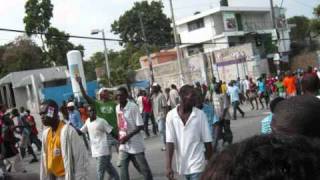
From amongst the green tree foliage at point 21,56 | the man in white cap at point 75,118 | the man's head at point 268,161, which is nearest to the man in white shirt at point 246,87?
the man in white cap at point 75,118

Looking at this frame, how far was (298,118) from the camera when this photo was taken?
2865 millimetres

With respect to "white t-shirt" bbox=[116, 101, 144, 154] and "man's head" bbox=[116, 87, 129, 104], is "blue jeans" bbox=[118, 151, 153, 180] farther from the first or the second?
"man's head" bbox=[116, 87, 129, 104]

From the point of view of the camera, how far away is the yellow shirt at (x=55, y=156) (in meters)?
6.34

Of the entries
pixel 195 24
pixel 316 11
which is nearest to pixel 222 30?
pixel 195 24

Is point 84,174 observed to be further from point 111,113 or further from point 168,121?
point 111,113

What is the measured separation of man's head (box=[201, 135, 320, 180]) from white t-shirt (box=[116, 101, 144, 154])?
7.11 metres

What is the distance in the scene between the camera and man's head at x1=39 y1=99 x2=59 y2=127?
6.41 meters

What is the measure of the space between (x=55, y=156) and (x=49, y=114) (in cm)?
44

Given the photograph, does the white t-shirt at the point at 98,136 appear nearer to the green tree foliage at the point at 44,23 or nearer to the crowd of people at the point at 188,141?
the crowd of people at the point at 188,141

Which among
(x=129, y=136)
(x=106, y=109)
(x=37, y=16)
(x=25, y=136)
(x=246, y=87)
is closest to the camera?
(x=129, y=136)

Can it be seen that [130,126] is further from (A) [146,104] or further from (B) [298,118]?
(A) [146,104]

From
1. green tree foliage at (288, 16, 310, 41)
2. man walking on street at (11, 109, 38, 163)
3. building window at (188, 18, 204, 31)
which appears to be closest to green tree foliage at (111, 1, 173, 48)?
building window at (188, 18, 204, 31)

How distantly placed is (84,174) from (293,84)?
15.1 metres

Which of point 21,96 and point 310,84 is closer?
point 310,84
